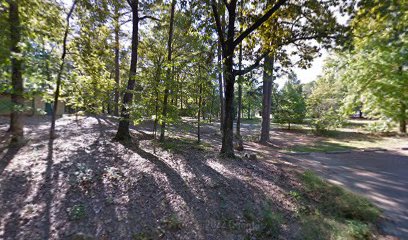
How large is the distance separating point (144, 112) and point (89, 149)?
6.24 ft

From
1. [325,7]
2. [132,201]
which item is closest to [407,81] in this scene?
[325,7]

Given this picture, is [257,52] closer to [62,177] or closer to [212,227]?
[212,227]

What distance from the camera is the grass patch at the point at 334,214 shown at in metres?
3.77

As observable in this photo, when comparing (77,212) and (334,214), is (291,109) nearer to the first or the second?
(334,214)

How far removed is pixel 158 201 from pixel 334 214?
356cm

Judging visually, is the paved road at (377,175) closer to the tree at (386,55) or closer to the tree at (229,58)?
the tree at (386,55)

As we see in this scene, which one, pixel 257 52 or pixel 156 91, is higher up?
pixel 257 52

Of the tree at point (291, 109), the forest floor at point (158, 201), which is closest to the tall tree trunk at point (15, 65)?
the forest floor at point (158, 201)

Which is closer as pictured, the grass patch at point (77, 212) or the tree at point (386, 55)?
the grass patch at point (77, 212)

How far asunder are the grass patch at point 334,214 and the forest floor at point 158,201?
2 centimetres

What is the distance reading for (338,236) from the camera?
12.1ft

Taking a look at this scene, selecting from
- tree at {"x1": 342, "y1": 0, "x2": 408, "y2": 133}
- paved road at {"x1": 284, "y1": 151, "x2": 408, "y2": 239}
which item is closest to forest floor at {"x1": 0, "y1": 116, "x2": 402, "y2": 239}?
paved road at {"x1": 284, "y1": 151, "x2": 408, "y2": 239}

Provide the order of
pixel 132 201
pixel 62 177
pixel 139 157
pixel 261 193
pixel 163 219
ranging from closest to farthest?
pixel 163 219 < pixel 132 201 < pixel 62 177 < pixel 261 193 < pixel 139 157

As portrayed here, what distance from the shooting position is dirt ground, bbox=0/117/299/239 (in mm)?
3252
